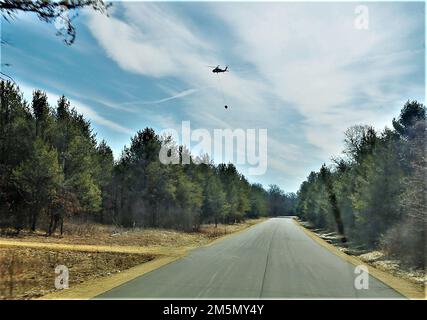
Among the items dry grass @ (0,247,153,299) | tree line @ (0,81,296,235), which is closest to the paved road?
dry grass @ (0,247,153,299)

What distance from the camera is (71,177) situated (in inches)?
1421

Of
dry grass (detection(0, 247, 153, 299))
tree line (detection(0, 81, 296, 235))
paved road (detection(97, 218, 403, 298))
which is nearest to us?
paved road (detection(97, 218, 403, 298))

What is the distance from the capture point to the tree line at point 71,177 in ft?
105

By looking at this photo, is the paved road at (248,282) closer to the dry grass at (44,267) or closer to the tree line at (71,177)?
the dry grass at (44,267)

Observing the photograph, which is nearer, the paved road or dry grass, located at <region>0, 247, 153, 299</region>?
the paved road

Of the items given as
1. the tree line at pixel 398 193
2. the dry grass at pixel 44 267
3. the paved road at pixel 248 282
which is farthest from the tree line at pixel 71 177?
the tree line at pixel 398 193

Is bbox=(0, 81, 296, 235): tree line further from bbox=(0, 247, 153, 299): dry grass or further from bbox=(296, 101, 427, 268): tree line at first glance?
bbox=(296, 101, 427, 268): tree line

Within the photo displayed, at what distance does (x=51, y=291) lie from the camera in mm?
11406

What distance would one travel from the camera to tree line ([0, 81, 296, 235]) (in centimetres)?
3216

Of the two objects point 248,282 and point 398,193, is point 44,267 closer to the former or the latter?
point 248,282

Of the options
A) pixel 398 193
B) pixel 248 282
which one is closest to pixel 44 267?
pixel 248 282
